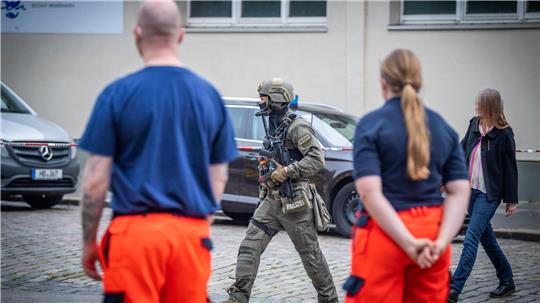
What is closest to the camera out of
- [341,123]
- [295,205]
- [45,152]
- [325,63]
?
[295,205]

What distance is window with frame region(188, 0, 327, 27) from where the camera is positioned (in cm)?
1833

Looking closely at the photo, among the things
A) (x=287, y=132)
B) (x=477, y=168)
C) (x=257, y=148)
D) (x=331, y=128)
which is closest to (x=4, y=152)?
(x=257, y=148)

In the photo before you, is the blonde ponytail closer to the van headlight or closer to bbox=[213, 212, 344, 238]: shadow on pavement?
bbox=[213, 212, 344, 238]: shadow on pavement

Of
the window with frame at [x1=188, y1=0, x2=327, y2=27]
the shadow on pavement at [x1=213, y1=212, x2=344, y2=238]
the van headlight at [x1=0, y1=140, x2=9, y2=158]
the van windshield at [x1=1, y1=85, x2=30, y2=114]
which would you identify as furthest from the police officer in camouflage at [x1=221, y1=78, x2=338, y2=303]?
the window with frame at [x1=188, y1=0, x2=327, y2=27]

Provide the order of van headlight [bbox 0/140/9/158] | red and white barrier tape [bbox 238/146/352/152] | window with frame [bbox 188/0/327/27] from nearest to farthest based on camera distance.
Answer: red and white barrier tape [bbox 238/146/352/152], van headlight [bbox 0/140/9/158], window with frame [bbox 188/0/327/27]

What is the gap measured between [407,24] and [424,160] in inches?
545

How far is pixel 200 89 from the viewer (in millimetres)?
4074

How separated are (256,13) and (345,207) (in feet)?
23.4

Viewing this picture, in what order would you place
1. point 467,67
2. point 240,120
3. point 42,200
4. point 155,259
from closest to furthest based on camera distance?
point 155,259, point 240,120, point 42,200, point 467,67

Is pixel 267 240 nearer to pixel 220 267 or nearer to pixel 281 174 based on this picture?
pixel 281 174

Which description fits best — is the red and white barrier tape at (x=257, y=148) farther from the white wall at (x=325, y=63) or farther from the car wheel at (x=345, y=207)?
the white wall at (x=325, y=63)

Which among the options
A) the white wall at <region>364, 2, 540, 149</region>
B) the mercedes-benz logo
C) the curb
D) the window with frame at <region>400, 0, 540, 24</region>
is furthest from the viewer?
the window with frame at <region>400, 0, 540, 24</region>

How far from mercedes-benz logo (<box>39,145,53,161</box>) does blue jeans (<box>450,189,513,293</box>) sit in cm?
806

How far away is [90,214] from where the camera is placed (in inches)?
160
